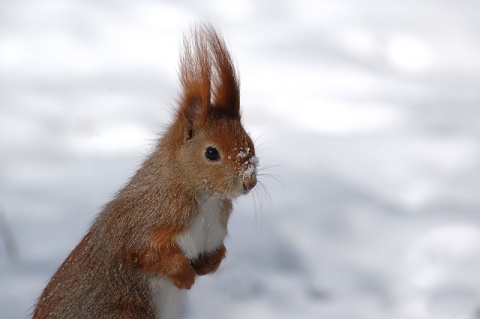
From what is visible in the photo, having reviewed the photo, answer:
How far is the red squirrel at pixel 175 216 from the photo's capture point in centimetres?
335

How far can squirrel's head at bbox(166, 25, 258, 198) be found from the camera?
3299mm

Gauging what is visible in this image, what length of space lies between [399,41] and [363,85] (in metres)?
0.54

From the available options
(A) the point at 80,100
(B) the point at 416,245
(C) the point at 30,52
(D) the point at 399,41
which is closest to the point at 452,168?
(B) the point at 416,245

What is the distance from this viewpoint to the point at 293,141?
597cm

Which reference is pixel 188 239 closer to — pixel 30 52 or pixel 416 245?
pixel 416 245

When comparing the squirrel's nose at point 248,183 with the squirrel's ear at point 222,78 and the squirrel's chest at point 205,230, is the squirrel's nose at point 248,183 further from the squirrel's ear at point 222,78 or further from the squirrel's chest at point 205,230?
the squirrel's ear at point 222,78

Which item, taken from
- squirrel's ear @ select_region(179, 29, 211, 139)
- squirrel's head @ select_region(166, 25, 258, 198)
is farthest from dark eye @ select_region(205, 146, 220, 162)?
squirrel's ear @ select_region(179, 29, 211, 139)

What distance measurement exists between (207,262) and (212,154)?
40 cm

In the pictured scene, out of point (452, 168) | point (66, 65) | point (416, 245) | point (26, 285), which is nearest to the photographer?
point (26, 285)

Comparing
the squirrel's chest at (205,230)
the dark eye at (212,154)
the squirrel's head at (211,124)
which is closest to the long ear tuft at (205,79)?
the squirrel's head at (211,124)

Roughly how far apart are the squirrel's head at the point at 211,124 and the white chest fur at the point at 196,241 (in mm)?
91

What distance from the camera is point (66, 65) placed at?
6.54 m

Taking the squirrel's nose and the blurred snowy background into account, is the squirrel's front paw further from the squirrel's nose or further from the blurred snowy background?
the blurred snowy background

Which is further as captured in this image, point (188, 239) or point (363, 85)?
point (363, 85)
